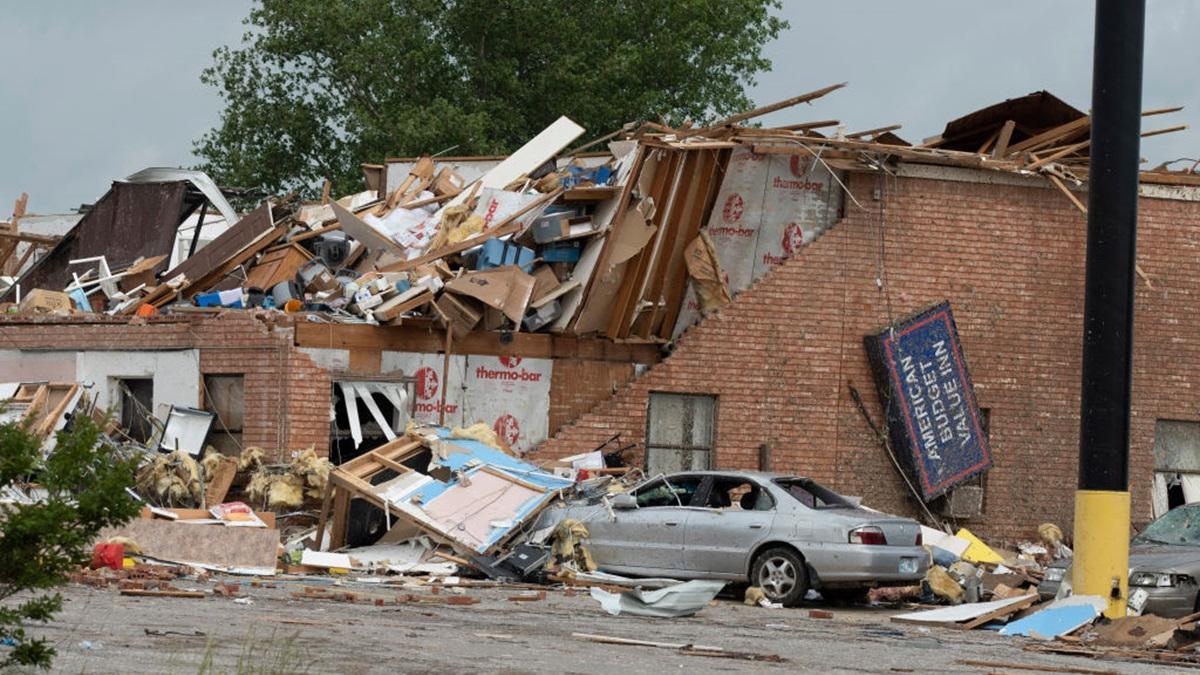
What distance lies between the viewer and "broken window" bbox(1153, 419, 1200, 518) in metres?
24.7

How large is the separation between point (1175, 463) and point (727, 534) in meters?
9.50

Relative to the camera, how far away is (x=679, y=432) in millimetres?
23547

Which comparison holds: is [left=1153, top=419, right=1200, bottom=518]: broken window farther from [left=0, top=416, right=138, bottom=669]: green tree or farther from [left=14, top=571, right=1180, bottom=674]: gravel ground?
[left=0, top=416, right=138, bottom=669]: green tree

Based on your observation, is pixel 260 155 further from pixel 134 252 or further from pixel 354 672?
pixel 354 672

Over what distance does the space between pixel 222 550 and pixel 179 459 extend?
2863 millimetres

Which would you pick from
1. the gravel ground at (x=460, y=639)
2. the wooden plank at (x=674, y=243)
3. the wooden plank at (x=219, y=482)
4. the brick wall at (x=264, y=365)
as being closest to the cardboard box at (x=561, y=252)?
the wooden plank at (x=674, y=243)

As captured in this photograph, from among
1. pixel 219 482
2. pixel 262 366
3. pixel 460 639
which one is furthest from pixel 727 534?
pixel 262 366

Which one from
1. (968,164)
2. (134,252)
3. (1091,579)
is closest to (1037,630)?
(1091,579)

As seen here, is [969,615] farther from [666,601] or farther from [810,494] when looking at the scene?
[666,601]

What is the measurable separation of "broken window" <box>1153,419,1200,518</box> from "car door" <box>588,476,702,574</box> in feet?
29.3

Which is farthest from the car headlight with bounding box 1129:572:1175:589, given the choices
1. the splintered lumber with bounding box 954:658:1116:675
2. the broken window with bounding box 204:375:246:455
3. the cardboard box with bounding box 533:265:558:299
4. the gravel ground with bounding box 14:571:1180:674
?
the broken window with bounding box 204:375:246:455

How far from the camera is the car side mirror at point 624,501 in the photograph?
61.0ft

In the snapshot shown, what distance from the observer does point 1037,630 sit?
1534cm

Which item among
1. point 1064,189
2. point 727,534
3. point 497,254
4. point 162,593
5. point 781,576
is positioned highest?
point 1064,189
